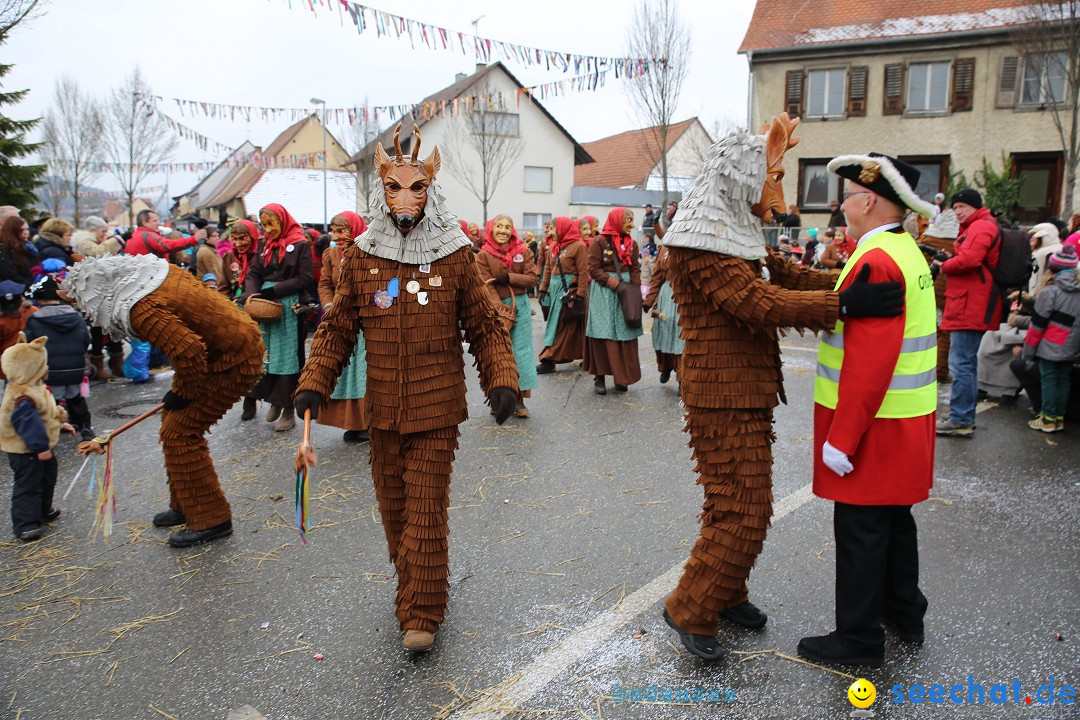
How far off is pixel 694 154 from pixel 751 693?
38404 millimetres

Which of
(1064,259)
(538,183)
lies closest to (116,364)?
(1064,259)

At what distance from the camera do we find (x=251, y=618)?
3553mm

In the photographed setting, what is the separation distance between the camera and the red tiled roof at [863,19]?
22219 millimetres

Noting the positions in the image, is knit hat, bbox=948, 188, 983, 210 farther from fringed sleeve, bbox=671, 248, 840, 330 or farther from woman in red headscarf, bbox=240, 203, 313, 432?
woman in red headscarf, bbox=240, 203, 313, 432

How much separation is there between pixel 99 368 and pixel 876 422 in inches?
381

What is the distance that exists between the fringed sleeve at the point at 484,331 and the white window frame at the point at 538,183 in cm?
3073

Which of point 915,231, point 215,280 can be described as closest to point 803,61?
point 915,231

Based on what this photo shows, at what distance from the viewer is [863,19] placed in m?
23.6

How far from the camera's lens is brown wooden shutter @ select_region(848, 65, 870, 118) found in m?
23.5

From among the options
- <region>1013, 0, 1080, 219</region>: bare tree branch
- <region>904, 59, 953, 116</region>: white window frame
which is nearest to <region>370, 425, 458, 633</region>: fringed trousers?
<region>1013, 0, 1080, 219</region>: bare tree branch

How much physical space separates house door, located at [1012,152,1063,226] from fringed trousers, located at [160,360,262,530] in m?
24.1

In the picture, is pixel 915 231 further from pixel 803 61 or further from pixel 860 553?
pixel 803 61

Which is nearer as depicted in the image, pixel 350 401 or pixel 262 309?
pixel 262 309

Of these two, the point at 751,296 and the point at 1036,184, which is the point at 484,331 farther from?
the point at 1036,184
